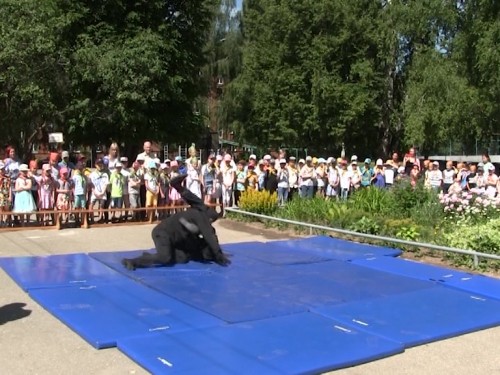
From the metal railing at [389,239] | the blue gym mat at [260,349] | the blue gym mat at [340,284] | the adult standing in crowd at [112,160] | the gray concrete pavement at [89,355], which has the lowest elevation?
the gray concrete pavement at [89,355]

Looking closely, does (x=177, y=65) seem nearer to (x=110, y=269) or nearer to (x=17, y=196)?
(x=17, y=196)

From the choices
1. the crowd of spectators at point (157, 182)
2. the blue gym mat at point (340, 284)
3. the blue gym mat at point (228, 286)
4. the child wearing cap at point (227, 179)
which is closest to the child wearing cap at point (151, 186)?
the crowd of spectators at point (157, 182)

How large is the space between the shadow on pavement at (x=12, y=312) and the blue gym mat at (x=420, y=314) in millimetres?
3311

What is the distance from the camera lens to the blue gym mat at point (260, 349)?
504cm

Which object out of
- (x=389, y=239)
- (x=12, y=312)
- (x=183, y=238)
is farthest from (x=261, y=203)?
(x=12, y=312)

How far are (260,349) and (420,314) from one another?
86.1 inches

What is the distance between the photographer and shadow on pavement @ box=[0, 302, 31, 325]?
6699 millimetres

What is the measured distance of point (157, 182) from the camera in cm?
1504

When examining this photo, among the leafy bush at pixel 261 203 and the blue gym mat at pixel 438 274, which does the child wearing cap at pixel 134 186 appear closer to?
the leafy bush at pixel 261 203

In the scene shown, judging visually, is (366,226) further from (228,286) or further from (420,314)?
(420,314)

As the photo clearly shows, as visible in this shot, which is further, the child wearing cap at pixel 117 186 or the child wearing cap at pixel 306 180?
the child wearing cap at pixel 306 180

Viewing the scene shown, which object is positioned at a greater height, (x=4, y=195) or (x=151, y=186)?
(x=151, y=186)

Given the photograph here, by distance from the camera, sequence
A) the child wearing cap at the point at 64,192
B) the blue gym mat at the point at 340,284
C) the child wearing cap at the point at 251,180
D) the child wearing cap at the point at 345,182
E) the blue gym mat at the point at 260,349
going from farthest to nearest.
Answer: the child wearing cap at the point at 345,182, the child wearing cap at the point at 251,180, the child wearing cap at the point at 64,192, the blue gym mat at the point at 340,284, the blue gym mat at the point at 260,349

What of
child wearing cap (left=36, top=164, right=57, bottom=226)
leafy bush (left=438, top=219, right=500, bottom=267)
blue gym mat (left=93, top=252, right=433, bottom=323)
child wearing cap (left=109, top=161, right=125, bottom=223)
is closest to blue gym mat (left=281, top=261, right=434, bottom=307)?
blue gym mat (left=93, top=252, right=433, bottom=323)
